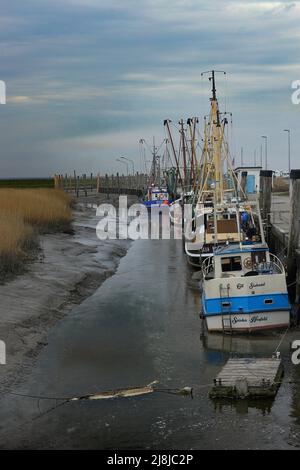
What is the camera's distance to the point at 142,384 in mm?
16484

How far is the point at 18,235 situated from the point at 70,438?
64.3 feet

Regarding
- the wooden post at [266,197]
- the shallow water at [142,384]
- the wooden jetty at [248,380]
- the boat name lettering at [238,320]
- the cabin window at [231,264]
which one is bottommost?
the shallow water at [142,384]

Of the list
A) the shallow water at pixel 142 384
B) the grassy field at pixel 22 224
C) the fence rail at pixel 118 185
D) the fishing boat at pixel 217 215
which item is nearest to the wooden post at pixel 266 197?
the fishing boat at pixel 217 215

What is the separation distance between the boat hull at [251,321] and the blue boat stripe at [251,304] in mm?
123

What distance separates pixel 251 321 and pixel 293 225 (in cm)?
517

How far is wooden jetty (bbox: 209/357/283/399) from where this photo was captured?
15047 millimetres

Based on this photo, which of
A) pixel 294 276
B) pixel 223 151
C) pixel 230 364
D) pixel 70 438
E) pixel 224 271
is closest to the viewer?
pixel 70 438

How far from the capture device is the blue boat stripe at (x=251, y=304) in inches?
833

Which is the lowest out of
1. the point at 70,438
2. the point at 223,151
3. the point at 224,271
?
the point at 70,438

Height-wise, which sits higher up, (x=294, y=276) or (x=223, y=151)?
(x=223, y=151)

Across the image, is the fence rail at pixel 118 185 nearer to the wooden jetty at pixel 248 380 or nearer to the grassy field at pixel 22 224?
the grassy field at pixel 22 224

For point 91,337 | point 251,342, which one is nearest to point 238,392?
point 251,342

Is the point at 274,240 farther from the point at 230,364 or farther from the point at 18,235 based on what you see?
the point at 230,364

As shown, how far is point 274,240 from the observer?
35281 millimetres
